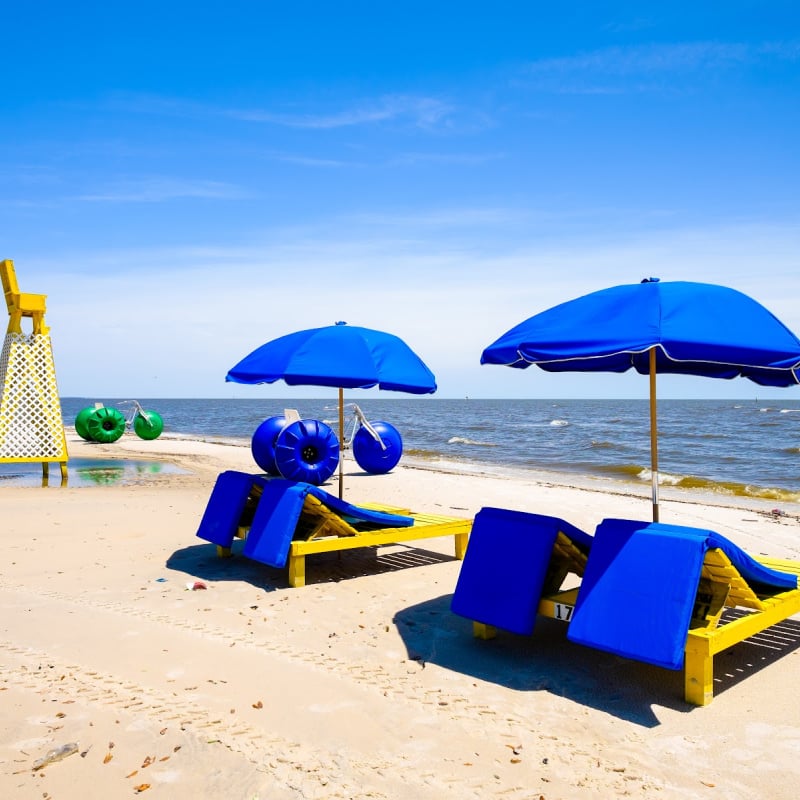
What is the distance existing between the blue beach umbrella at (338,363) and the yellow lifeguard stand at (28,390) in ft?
29.6

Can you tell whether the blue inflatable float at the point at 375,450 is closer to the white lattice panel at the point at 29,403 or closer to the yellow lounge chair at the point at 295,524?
the white lattice panel at the point at 29,403

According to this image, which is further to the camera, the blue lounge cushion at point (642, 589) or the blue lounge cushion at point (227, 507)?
the blue lounge cushion at point (227, 507)

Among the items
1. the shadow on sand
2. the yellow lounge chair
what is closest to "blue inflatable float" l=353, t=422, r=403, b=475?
the yellow lounge chair

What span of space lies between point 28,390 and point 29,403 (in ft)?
0.97

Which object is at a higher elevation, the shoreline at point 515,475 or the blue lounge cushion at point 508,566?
the blue lounge cushion at point 508,566

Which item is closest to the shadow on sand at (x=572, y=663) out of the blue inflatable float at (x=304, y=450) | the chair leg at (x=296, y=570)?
the chair leg at (x=296, y=570)

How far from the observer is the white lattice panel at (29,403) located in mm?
14367

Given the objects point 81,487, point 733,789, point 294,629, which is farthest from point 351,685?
point 81,487

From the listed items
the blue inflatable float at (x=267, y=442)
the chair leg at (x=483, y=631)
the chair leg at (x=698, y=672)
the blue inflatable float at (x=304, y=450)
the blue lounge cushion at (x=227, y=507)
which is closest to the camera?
the chair leg at (x=698, y=672)

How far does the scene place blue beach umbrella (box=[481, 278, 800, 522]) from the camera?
12.9ft

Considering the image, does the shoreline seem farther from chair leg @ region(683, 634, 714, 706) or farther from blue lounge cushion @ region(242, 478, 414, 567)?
chair leg @ region(683, 634, 714, 706)

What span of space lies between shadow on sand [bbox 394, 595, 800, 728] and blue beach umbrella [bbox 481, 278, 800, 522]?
1.05 meters

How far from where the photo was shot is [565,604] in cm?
458

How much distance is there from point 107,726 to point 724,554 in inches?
133
